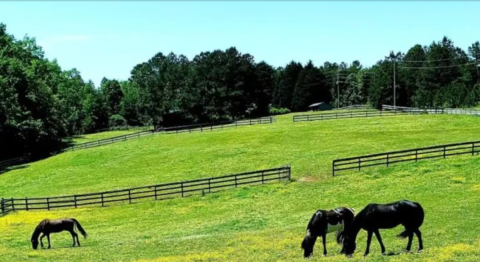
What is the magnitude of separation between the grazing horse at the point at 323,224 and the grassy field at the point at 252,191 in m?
0.45

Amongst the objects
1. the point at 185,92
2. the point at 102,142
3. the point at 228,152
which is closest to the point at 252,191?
the point at 228,152

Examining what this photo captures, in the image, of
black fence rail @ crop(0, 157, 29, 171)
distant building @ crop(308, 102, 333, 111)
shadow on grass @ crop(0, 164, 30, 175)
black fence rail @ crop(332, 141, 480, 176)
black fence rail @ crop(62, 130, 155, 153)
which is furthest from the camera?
distant building @ crop(308, 102, 333, 111)

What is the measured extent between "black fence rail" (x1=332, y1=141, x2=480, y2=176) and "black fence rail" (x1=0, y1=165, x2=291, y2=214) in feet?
13.1

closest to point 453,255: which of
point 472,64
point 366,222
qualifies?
point 366,222

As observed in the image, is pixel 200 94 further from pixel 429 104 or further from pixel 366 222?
pixel 366 222

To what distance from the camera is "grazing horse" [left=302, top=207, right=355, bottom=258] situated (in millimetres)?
13609

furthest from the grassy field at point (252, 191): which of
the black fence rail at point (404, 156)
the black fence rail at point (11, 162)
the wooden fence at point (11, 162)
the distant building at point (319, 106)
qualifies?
the distant building at point (319, 106)

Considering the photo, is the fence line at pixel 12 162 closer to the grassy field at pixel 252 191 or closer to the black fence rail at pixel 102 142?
the black fence rail at pixel 102 142

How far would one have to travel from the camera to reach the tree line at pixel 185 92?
2329 inches

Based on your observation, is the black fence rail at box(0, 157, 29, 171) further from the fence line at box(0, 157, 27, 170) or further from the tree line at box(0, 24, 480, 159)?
the tree line at box(0, 24, 480, 159)

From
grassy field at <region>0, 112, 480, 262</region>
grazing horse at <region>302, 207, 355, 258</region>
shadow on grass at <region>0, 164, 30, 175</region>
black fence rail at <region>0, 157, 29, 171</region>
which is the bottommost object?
shadow on grass at <region>0, 164, 30, 175</region>

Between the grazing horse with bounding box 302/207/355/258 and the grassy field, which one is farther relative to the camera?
the grassy field

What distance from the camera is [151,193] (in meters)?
33.4

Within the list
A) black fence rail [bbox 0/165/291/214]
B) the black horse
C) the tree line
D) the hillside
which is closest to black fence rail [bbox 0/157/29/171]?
the tree line
